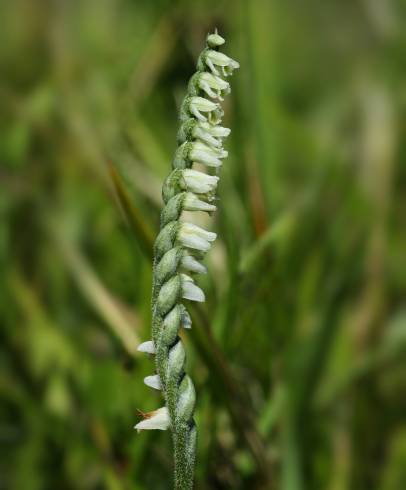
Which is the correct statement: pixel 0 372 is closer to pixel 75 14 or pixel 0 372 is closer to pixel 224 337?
pixel 224 337

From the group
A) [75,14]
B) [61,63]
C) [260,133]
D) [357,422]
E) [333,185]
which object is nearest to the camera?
[357,422]

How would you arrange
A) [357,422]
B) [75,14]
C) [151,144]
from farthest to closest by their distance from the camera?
[75,14] < [151,144] < [357,422]

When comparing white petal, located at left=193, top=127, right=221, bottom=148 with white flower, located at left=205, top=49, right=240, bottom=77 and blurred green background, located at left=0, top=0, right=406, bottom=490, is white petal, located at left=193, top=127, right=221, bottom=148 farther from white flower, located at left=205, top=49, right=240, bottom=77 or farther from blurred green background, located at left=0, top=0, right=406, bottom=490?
blurred green background, located at left=0, top=0, right=406, bottom=490

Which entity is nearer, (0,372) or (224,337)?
(224,337)

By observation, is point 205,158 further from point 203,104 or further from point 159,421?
point 159,421

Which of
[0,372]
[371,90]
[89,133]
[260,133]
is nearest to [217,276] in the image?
[260,133]

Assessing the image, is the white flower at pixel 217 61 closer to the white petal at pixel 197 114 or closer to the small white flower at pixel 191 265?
the white petal at pixel 197 114

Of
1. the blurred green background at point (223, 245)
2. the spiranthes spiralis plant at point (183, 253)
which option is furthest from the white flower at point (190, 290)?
the blurred green background at point (223, 245)

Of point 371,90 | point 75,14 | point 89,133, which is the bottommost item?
Result: point 89,133
